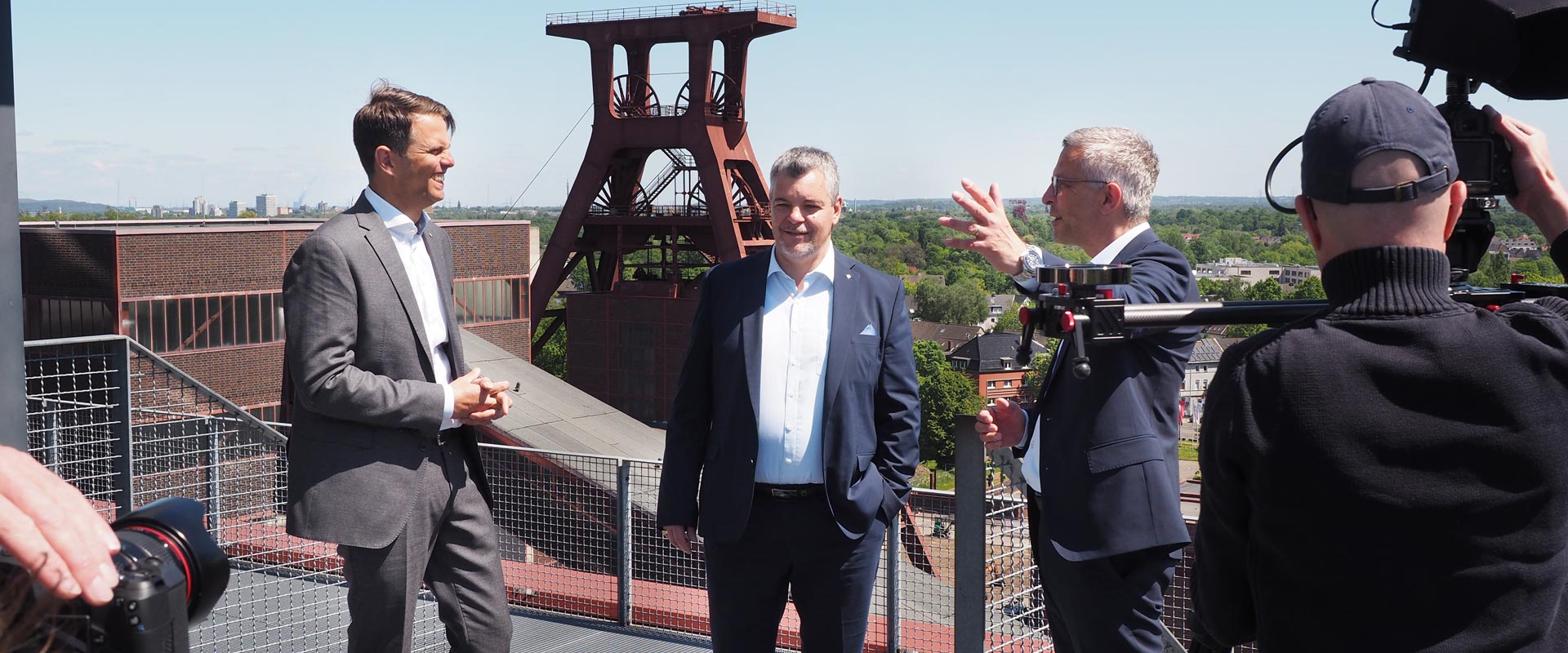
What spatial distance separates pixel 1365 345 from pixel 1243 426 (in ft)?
0.58

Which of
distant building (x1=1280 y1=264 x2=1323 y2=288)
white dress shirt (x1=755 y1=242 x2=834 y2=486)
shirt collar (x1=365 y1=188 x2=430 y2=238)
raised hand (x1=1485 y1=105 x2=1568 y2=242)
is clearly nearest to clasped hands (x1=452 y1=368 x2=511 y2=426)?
shirt collar (x1=365 y1=188 x2=430 y2=238)

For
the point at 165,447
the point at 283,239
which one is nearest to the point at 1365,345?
the point at 165,447

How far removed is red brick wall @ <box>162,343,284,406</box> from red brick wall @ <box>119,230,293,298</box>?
1.48m

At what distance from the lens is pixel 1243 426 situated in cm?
154

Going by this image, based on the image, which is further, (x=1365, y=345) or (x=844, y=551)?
(x=844, y=551)

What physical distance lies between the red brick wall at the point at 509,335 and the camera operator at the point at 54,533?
110 feet

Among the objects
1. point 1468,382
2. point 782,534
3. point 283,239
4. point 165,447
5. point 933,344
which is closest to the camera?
point 1468,382

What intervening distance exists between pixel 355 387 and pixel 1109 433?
1.69 m

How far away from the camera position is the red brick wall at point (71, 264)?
2580 centimetres

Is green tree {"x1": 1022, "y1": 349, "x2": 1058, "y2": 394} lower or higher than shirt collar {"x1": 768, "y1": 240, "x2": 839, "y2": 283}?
lower

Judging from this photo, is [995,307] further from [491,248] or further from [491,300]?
[491,248]

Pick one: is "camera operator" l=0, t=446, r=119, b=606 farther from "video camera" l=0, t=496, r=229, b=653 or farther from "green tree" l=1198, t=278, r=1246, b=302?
"green tree" l=1198, t=278, r=1246, b=302

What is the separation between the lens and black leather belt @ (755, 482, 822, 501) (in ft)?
9.99

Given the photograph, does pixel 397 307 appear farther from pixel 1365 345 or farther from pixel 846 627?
pixel 1365 345
